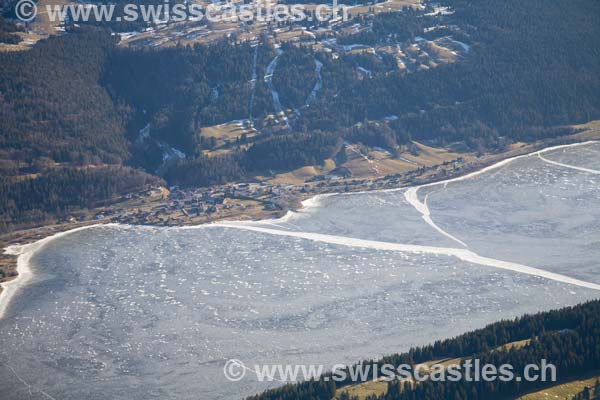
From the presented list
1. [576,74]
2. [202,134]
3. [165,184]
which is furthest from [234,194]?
[576,74]

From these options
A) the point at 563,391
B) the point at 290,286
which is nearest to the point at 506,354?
the point at 563,391

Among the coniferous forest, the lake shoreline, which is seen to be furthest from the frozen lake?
the coniferous forest

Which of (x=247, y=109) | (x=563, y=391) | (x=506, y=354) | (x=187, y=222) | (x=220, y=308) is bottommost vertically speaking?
(x=220, y=308)

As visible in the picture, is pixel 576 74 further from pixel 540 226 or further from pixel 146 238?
pixel 146 238

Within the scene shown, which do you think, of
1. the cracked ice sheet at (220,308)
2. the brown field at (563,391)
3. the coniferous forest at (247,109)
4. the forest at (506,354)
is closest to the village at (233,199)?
the coniferous forest at (247,109)

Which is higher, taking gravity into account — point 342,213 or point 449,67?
point 449,67

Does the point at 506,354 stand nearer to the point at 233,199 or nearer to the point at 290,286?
the point at 290,286
